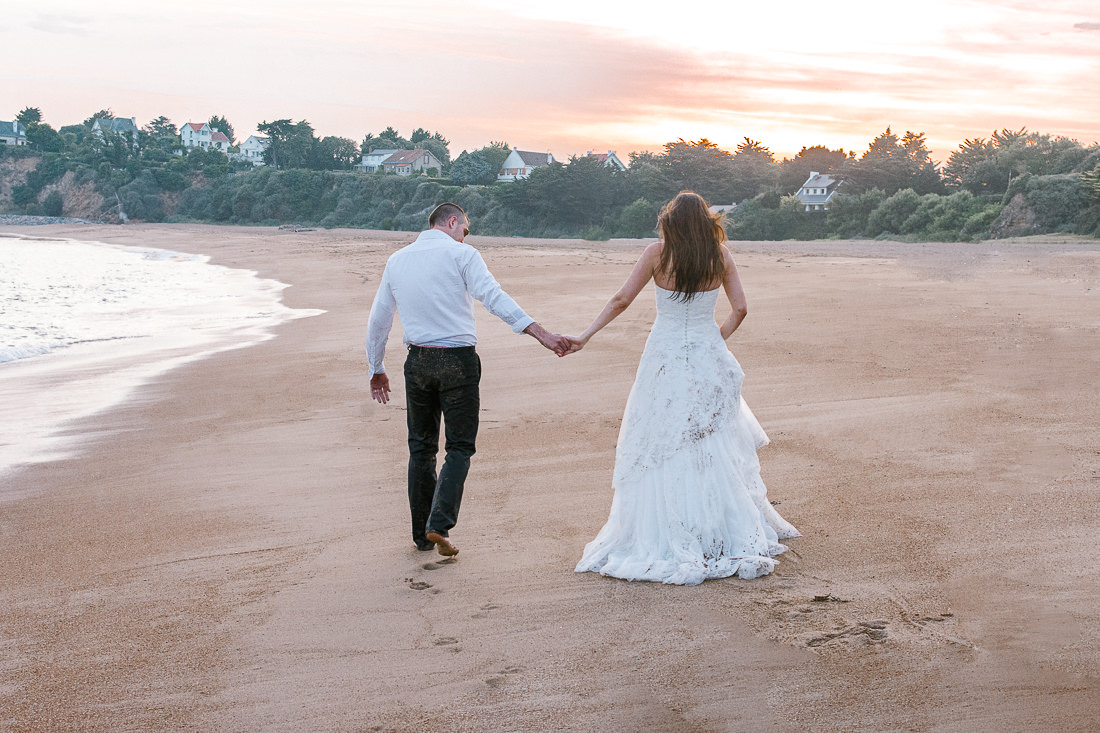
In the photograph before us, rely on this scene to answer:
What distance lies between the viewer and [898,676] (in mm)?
3074

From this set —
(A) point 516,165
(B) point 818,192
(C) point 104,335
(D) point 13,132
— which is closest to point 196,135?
(D) point 13,132

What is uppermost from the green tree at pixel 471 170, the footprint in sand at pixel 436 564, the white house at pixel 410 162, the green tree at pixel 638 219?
the white house at pixel 410 162

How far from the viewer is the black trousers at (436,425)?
14.2 ft

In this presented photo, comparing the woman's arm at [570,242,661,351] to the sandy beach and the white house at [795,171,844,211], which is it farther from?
the white house at [795,171,844,211]

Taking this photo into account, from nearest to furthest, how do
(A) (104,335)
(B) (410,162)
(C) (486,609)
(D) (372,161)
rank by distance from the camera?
1. (C) (486,609)
2. (A) (104,335)
3. (B) (410,162)
4. (D) (372,161)

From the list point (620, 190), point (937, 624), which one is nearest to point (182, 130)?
point (620, 190)

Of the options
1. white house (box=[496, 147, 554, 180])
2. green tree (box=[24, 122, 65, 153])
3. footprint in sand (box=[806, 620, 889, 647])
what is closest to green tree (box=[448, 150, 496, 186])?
white house (box=[496, 147, 554, 180])

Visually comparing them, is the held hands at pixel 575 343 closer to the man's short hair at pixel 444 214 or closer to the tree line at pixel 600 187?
the man's short hair at pixel 444 214

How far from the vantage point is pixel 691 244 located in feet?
13.3

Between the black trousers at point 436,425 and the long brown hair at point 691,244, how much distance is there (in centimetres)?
108

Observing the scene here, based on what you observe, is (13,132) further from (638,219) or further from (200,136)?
(638,219)

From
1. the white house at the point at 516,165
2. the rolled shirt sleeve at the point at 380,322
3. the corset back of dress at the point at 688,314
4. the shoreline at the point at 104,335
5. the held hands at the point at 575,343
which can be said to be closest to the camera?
the corset back of dress at the point at 688,314

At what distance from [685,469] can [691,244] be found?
3.49ft

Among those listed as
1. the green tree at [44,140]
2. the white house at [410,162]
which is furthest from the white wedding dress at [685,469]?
the green tree at [44,140]
